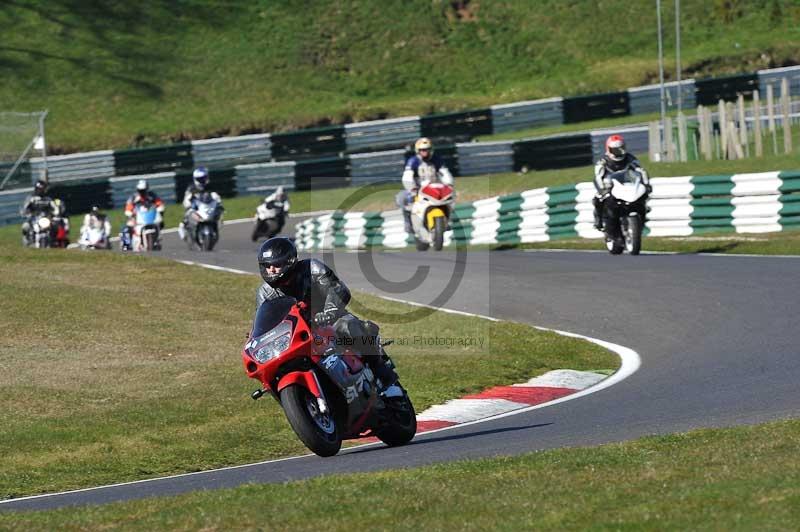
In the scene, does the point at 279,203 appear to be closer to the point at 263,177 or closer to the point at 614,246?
the point at 263,177

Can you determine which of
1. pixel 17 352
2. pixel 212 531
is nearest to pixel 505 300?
pixel 17 352

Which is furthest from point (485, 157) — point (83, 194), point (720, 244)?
point (720, 244)

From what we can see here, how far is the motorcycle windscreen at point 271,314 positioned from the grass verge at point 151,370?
157 cm

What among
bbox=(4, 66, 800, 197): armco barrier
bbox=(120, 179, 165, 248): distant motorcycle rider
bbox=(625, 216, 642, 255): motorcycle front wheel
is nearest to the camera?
bbox=(625, 216, 642, 255): motorcycle front wheel

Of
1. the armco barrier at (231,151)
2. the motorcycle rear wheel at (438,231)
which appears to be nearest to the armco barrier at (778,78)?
the armco barrier at (231,151)

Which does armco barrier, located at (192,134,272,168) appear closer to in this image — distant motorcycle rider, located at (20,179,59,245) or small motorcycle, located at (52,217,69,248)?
distant motorcycle rider, located at (20,179,59,245)

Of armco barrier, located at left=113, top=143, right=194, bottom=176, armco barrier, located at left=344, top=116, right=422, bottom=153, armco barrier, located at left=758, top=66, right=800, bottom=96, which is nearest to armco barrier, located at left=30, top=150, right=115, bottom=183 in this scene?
armco barrier, located at left=113, top=143, right=194, bottom=176

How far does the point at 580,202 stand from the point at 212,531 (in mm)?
18506

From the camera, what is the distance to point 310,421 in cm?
868

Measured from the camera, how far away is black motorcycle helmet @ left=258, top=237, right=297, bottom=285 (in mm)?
8812

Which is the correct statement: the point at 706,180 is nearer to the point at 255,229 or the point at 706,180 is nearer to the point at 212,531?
the point at 255,229

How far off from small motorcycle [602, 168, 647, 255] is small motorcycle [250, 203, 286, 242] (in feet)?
33.9

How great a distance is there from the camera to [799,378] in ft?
36.2

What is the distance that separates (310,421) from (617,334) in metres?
6.72
